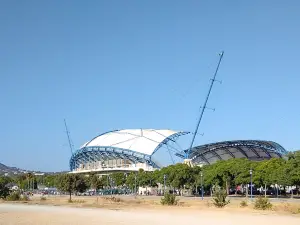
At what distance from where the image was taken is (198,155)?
17138 cm

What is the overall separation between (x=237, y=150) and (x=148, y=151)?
34648mm

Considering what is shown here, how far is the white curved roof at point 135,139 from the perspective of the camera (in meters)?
170

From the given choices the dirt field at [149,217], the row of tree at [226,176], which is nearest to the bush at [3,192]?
the row of tree at [226,176]

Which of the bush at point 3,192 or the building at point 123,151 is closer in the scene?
the bush at point 3,192

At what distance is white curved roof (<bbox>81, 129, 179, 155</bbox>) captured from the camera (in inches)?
6713

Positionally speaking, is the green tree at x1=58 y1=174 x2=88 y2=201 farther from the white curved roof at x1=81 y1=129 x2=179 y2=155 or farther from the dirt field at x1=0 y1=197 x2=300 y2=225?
the white curved roof at x1=81 y1=129 x2=179 y2=155

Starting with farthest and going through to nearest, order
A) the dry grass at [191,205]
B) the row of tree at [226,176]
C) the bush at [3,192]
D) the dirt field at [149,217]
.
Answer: the bush at [3,192], the row of tree at [226,176], the dry grass at [191,205], the dirt field at [149,217]

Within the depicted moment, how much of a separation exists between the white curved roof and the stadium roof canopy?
50.4 feet

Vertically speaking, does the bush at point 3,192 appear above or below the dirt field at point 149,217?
below

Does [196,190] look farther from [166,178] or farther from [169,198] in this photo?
[169,198]

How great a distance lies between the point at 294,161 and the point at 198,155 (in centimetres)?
9732

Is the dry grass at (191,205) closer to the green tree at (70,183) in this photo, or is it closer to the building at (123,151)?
the green tree at (70,183)

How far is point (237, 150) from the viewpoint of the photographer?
566 feet

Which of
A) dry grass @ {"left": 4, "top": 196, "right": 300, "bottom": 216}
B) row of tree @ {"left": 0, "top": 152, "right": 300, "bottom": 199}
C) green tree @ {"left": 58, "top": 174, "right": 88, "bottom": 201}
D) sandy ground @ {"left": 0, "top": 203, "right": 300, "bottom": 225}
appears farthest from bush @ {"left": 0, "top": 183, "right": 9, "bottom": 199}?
sandy ground @ {"left": 0, "top": 203, "right": 300, "bottom": 225}
